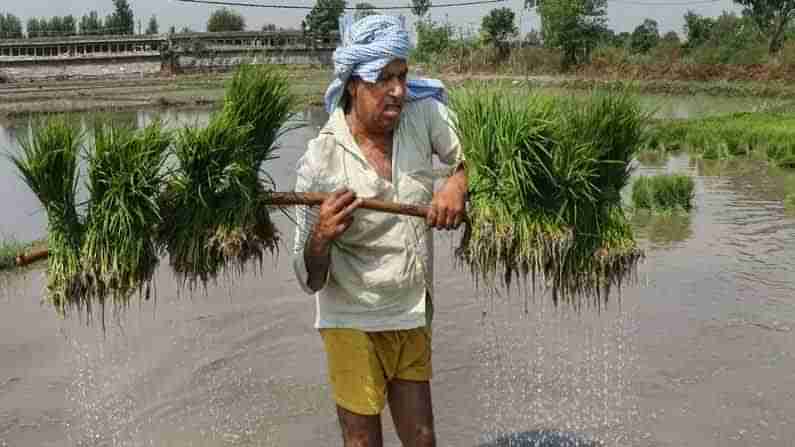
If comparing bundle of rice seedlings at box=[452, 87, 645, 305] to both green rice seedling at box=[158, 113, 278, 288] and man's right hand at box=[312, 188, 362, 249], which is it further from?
green rice seedling at box=[158, 113, 278, 288]

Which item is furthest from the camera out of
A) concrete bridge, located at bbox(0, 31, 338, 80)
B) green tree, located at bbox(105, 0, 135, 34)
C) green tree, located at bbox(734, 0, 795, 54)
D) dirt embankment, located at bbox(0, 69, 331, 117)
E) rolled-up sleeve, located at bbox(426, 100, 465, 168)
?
green tree, located at bbox(105, 0, 135, 34)

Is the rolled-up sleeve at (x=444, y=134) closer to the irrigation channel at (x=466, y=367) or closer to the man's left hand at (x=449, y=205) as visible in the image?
Answer: the man's left hand at (x=449, y=205)

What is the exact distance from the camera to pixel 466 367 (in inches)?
220

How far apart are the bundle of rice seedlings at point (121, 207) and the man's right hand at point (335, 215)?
0.73m

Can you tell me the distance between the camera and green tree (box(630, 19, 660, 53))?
171 feet

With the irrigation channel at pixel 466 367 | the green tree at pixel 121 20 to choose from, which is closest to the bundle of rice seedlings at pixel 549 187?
the irrigation channel at pixel 466 367

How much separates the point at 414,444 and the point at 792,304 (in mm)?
4591

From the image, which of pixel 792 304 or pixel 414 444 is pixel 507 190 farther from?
pixel 792 304

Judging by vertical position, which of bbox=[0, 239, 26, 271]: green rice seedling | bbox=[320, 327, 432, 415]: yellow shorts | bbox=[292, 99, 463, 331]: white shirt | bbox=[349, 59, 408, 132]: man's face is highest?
bbox=[349, 59, 408, 132]: man's face

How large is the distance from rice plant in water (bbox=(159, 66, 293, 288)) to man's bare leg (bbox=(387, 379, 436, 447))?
2.42 ft

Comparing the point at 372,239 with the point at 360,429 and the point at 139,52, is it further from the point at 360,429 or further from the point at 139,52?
the point at 139,52

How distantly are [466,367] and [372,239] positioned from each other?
3005 mm

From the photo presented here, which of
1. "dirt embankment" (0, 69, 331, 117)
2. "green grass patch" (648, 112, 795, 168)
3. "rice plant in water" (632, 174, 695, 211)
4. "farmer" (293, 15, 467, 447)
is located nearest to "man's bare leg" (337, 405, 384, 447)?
"farmer" (293, 15, 467, 447)

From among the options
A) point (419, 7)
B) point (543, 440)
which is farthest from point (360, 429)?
point (419, 7)
